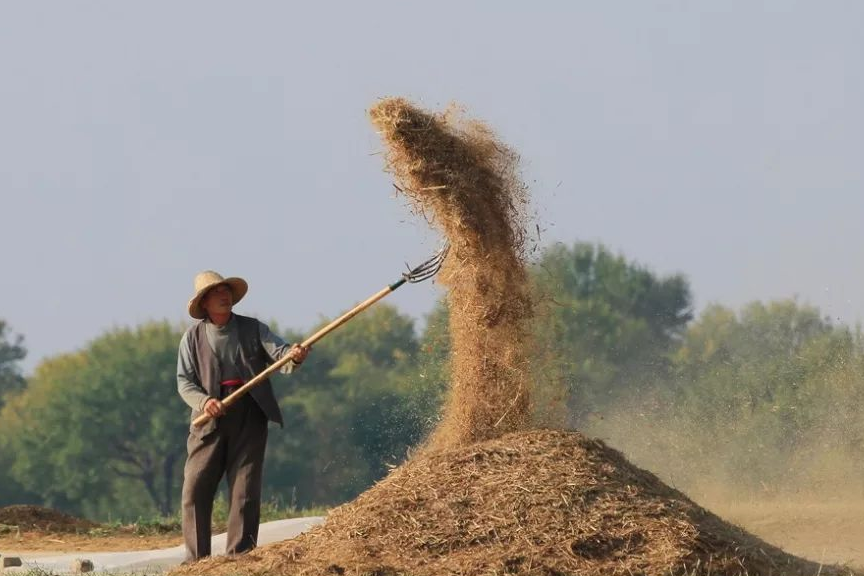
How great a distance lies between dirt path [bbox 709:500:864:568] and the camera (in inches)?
375

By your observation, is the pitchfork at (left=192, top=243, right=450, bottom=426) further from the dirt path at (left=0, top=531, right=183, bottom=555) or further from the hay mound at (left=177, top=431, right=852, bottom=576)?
the dirt path at (left=0, top=531, right=183, bottom=555)

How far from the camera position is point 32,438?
61.5 meters

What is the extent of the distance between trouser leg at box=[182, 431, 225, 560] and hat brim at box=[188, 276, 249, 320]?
0.71 m

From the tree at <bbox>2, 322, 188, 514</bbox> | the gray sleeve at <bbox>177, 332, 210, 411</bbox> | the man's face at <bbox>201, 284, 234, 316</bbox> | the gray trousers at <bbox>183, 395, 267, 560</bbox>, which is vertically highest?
the tree at <bbox>2, 322, 188, 514</bbox>

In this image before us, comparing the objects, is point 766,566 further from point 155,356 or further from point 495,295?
point 155,356

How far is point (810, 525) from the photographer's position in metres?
11.0

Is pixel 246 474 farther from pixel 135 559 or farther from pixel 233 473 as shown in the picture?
pixel 135 559

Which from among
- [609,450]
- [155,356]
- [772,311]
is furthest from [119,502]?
[609,450]

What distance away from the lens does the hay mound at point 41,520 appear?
13915 mm

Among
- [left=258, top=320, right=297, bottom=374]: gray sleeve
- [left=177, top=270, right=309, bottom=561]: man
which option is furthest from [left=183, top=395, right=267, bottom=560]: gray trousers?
[left=258, top=320, right=297, bottom=374]: gray sleeve

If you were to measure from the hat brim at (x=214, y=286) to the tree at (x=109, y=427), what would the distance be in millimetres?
46259

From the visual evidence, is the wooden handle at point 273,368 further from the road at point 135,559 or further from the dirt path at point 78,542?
the dirt path at point 78,542

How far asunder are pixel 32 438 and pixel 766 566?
56976 mm

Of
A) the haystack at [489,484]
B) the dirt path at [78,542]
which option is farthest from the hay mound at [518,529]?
the dirt path at [78,542]
